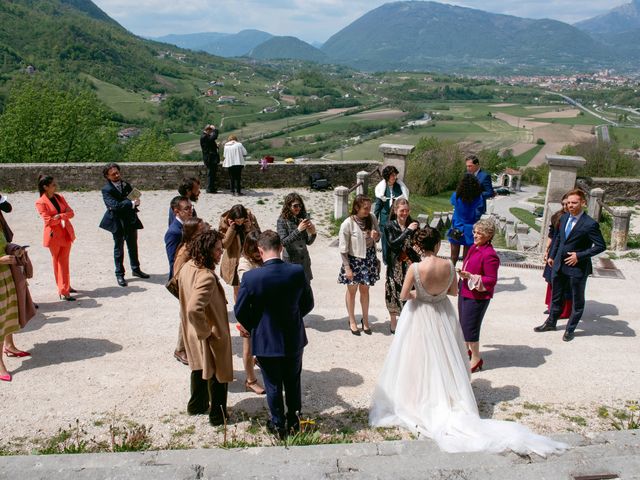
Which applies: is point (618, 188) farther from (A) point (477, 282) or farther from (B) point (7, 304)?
(B) point (7, 304)

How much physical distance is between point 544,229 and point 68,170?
34.5 ft

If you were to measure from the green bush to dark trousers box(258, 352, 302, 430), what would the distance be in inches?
1037

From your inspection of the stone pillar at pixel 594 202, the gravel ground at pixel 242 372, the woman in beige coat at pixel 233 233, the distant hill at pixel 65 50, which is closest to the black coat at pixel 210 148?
the gravel ground at pixel 242 372

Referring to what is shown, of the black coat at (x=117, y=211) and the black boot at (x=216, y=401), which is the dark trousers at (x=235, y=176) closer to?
the black coat at (x=117, y=211)

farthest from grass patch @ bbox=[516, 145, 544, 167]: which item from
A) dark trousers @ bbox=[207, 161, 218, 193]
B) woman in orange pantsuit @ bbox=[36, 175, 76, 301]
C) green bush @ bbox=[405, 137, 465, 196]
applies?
woman in orange pantsuit @ bbox=[36, 175, 76, 301]

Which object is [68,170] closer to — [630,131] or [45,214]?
[45,214]

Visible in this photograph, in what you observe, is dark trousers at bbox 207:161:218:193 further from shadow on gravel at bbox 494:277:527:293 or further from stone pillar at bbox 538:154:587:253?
→ shadow on gravel at bbox 494:277:527:293

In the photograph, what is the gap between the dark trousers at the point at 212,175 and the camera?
13.6 meters

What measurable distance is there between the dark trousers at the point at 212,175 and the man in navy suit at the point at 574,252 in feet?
29.5

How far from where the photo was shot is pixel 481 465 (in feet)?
11.2

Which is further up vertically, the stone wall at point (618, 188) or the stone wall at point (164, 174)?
the stone wall at point (164, 174)

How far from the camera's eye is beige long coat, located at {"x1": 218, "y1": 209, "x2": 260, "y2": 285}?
5.97 m

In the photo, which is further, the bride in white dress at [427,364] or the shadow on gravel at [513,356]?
the shadow on gravel at [513,356]

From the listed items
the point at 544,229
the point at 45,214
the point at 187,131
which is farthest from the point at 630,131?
the point at 45,214
